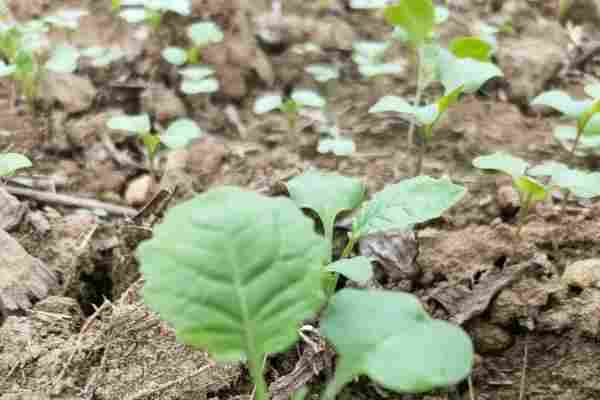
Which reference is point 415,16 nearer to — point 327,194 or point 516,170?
point 516,170

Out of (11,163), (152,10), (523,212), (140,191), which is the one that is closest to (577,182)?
(523,212)

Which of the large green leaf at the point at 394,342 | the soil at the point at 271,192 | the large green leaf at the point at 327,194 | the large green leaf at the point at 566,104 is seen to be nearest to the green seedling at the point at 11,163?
the soil at the point at 271,192

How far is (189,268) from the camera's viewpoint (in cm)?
102

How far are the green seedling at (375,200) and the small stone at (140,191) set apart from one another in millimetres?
709

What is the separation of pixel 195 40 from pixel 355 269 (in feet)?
4.54

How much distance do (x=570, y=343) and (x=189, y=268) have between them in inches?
33.8

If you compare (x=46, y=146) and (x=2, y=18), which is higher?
(x=2, y=18)

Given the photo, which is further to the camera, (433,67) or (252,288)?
(433,67)

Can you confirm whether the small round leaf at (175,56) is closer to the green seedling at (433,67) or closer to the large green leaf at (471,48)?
the green seedling at (433,67)

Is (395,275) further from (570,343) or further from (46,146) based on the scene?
(46,146)

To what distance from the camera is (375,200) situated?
141 centimetres

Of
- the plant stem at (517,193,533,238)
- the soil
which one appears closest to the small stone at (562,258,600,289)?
the soil

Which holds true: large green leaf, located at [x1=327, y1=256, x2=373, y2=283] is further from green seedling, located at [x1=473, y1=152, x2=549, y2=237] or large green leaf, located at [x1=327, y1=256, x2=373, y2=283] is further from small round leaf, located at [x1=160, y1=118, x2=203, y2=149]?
small round leaf, located at [x1=160, y1=118, x2=203, y2=149]

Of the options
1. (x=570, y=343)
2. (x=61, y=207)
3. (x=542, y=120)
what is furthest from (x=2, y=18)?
(x=570, y=343)
